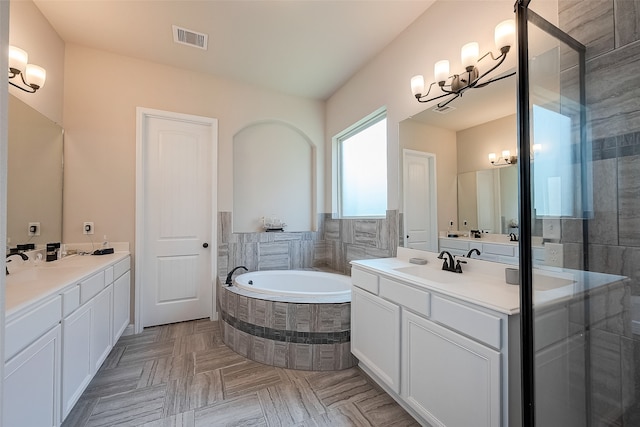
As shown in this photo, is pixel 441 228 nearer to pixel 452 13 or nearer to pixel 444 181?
pixel 444 181

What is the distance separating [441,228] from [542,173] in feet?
2.95

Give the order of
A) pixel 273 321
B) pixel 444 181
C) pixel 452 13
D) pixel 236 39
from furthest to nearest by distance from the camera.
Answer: pixel 236 39 < pixel 273 321 < pixel 444 181 < pixel 452 13

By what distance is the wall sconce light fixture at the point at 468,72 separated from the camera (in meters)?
1.44

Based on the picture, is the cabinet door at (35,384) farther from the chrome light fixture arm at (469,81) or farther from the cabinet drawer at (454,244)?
the chrome light fixture arm at (469,81)

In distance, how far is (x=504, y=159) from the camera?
5.24 feet

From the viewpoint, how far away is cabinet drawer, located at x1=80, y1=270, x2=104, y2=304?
5.32 ft

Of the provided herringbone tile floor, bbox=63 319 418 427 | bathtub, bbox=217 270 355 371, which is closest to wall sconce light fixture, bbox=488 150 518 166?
bathtub, bbox=217 270 355 371

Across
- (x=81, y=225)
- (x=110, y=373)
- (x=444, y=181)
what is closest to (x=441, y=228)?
(x=444, y=181)

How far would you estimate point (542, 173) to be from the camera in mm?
1114

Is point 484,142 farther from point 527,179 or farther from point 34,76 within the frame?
point 34,76

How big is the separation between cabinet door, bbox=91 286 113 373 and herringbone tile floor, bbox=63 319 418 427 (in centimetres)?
19

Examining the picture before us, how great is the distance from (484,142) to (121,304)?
3.26m

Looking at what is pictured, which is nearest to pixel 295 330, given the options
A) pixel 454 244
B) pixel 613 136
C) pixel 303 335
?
pixel 303 335

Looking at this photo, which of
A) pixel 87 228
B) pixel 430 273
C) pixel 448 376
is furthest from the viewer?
pixel 87 228
